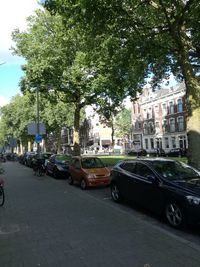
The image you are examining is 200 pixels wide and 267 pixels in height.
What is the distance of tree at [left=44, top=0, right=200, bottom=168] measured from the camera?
15203 mm

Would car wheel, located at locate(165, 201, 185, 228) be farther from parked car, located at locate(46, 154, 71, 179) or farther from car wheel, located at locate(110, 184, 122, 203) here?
parked car, located at locate(46, 154, 71, 179)

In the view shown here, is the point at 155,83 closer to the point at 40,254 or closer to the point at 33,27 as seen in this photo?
the point at 33,27

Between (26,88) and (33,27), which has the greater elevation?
(33,27)

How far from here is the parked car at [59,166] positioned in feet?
75.5

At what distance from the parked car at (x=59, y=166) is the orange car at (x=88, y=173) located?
372 centimetres

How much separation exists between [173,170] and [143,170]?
0.95 metres

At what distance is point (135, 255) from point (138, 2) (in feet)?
39.6

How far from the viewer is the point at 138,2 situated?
16094mm

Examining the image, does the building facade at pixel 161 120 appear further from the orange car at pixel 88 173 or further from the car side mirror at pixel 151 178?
the car side mirror at pixel 151 178

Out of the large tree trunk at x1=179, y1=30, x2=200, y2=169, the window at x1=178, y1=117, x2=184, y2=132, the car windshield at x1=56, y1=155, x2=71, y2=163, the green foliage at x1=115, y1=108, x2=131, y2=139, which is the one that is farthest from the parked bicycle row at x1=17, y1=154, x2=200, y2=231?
the green foliage at x1=115, y1=108, x2=131, y2=139

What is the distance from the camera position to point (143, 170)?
11.0 meters

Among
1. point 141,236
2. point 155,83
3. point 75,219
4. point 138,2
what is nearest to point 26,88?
point 155,83

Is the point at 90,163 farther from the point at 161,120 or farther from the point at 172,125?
the point at 161,120

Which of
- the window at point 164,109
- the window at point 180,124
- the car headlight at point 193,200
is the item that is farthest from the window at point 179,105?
the car headlight at point 193,200
